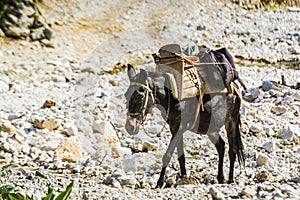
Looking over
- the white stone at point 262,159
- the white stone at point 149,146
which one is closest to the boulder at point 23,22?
the white stone at point 149,146

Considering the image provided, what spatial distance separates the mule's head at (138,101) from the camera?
5656 millimetres

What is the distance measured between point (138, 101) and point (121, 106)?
443 centimetres

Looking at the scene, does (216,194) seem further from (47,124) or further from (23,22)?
(23,22)

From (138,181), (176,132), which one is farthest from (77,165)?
(176,132)

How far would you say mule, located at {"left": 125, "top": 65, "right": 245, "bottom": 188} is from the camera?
18.7ft

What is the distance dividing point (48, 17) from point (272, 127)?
1231cm

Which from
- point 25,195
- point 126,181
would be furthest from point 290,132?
point 25,195

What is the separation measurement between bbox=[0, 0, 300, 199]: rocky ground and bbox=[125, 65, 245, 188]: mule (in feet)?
1.08

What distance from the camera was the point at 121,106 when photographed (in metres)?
10.1

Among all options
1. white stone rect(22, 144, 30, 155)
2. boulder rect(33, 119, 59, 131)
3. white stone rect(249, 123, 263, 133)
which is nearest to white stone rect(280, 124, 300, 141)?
white stone rect(249, 123, 263, 133)

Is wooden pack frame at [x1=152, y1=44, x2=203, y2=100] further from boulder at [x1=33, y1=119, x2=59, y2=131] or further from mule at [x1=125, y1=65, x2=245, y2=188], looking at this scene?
boulder at [x1=33, y1=119, x2=59, y2=131]

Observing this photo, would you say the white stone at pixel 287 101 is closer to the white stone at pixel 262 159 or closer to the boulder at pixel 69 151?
the white stone at pixel 262 159

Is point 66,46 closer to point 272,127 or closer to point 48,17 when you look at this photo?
point 48,17

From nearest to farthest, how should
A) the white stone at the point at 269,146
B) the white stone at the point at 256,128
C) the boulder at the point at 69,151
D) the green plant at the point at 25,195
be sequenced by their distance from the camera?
the green plant at the point at 25,195
the white stone at the point at 269,146
the boulder at the point at 69,151
the white stone at the point at 256,128
